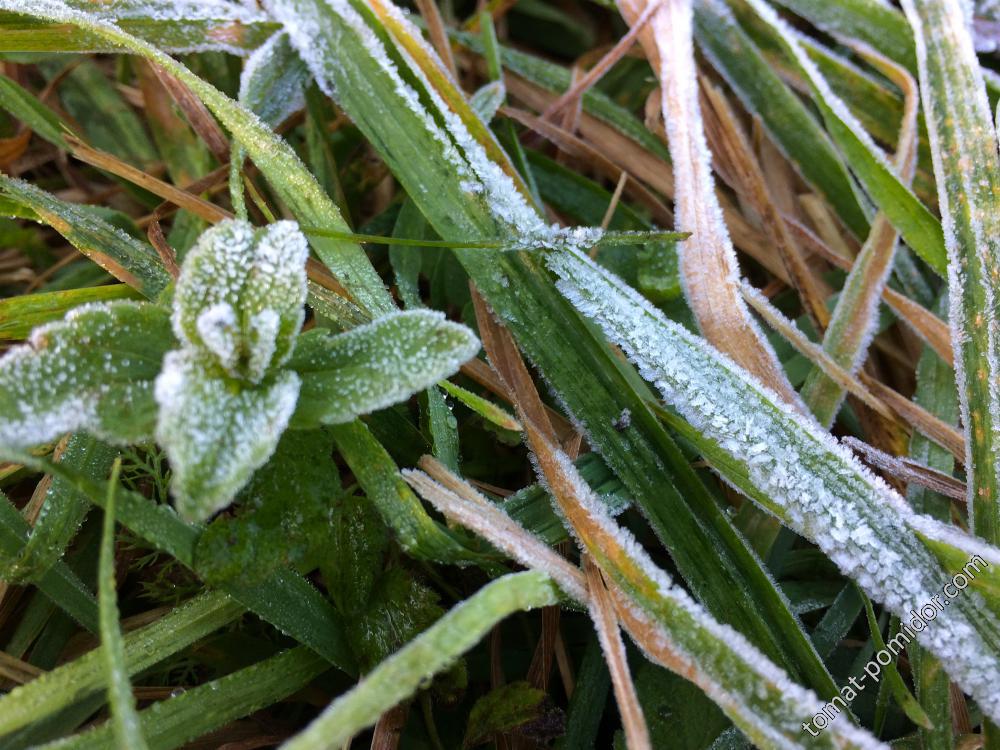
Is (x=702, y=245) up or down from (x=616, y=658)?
up

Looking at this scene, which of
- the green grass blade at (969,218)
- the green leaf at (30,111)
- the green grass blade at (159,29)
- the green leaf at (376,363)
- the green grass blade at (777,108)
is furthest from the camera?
the green grass blade at (777,108)

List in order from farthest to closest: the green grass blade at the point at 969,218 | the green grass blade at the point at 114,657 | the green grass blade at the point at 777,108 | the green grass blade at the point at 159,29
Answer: the green grass blade at the point at 777,108
the green grass blade at the point at 159,29
the green grass blade at the point at 969,218
the green grass blade at the point at 114,657

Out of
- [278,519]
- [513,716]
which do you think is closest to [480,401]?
[278,519]

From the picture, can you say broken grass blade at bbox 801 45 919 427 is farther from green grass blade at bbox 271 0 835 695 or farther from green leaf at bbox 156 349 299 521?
green leaf at bbox 156 349 299 521

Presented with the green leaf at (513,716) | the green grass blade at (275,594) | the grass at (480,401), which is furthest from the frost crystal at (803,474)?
the green grass blade at (275,594)

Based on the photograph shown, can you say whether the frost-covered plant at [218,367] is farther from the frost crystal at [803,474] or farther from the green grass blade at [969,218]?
the green grass blade at [969,218]

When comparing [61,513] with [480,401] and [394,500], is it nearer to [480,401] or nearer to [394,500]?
[394,500]
